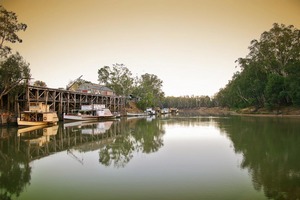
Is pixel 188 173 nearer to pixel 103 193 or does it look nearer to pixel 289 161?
pixel 103 193

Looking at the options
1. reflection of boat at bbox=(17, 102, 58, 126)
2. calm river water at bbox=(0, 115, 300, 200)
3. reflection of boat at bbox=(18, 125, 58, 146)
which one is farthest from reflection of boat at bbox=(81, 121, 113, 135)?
calm river water at bbox=(0, 115, 300, 200)

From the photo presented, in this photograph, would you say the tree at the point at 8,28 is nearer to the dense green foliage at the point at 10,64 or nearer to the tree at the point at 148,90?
the dense green foliage at the point at 10,64

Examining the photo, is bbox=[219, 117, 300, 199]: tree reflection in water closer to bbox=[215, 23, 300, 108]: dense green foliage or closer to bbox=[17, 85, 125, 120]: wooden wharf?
bbox=[17, 85, 125, 120]: wooden wharf

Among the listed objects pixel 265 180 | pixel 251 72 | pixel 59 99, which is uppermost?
pixel 251 72

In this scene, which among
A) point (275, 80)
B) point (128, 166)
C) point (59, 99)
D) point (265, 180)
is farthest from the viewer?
point (275, 80)

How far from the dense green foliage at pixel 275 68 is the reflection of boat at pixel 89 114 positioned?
3596 cm

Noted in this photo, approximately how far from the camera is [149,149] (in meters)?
18.2

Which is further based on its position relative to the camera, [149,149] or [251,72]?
[251,72]

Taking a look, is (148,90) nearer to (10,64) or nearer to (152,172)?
(10,64)

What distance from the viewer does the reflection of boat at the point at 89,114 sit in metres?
48.1

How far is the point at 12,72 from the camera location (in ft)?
117

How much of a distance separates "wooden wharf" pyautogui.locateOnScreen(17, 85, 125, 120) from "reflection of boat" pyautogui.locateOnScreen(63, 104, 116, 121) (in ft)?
5.80

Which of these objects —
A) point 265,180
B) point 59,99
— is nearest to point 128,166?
point 265,180

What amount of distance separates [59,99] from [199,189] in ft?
140
